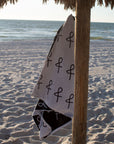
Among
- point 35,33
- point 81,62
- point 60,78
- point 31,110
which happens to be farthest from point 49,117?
point 35,33

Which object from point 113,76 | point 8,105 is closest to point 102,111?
point 8,105

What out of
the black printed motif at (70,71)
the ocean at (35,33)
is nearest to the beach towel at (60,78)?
the black printed motif at (70,71)

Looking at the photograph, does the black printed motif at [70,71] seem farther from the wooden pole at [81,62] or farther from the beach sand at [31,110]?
the beach sand at [31,110]

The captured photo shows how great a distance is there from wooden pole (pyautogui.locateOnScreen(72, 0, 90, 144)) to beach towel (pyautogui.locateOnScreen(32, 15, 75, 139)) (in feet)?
0.19

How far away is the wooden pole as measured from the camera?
2.02m

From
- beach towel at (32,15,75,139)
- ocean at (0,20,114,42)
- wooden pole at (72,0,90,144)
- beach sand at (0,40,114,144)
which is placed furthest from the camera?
ocean at (0,20,114,42)

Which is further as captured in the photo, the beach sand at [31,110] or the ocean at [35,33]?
the ocean at [35,33]

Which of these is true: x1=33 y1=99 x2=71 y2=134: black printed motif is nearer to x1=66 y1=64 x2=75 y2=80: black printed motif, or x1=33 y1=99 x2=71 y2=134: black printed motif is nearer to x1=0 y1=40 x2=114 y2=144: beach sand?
x1=66 y1=64 x2=75 y2=80: black printed motif

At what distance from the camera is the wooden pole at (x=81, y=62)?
2016 mm

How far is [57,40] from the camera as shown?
2139mm

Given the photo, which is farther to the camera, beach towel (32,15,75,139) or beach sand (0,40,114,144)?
beach sand (0,40,114,144)

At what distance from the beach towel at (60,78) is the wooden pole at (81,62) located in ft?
0.19

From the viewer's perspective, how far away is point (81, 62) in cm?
210

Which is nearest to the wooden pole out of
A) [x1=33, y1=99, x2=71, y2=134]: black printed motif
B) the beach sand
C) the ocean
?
[x1=33, y1=99, x2=71, y2=134]: black printed motif
